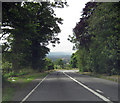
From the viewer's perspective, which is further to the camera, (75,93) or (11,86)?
(11,86)

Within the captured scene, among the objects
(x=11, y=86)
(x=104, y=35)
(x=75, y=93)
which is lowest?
(x=75, y=93)

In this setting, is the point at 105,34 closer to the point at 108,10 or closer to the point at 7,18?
the point at 108,10

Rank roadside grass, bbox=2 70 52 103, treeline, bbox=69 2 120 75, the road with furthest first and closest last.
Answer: treeline, bbox=69 2 120 75 → roadside grass, bbox=2 70 52 103 → the road

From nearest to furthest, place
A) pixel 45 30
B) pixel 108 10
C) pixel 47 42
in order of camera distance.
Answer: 1. pixel 108 10
2. pixel 45 30
3. pixel 47 42

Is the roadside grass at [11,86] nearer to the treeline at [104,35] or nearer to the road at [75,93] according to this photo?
the road at [75,93]

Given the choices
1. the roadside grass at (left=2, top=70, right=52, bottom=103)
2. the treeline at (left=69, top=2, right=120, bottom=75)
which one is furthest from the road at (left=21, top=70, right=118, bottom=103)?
the treeline at (left=69, top=2, right=120, bottom=75)

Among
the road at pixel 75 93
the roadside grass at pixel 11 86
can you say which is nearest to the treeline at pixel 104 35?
the road at pixel 75 93

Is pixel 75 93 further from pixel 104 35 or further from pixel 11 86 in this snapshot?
pixel 104 35

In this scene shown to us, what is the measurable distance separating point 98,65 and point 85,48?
10.1m

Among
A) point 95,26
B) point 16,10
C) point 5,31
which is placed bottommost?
point 5,31

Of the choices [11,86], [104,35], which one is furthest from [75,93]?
[104,35]

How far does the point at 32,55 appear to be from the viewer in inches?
1912

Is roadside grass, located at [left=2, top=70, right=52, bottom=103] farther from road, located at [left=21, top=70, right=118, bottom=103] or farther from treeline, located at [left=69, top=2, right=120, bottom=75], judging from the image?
treeline, located at [left=69, top=2, right=120, bottom=75]

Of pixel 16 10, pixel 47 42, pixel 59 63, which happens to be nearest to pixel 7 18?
pixel 16 10
